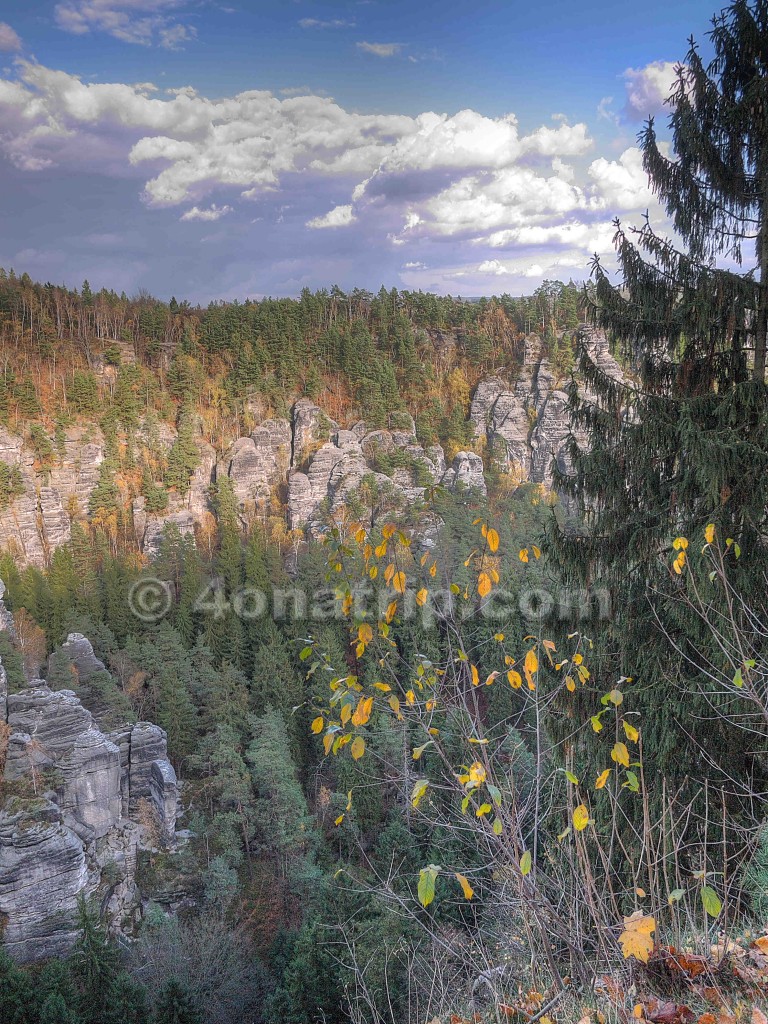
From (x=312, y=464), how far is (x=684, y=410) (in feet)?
101

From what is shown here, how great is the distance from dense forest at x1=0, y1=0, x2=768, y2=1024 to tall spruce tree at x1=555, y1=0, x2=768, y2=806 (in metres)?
0.02

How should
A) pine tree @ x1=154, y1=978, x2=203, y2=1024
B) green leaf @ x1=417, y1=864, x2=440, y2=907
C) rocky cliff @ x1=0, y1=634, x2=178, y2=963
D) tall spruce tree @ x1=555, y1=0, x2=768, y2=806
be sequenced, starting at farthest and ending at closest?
rocky cliff @ x1=0, y1=634, x2=178, y2=963 < pine tree @ x1=154, y1=978, x2=203, y2=1024 < tall spruce tree @ x1=555, y1=0, x2=768, y2=806 < green leaf @ x1=417, y1=864, x2=440, y2=907

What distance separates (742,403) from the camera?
15.3 ft

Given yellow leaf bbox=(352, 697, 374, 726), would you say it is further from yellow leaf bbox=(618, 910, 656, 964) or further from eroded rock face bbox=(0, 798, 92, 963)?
eroded rock face bbox=(0, 798, 92, 963)

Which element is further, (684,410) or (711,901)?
(684,410)

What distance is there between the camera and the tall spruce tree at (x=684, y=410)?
4586 mm

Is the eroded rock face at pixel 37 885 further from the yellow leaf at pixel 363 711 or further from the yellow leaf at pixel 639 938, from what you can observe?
the yellow leaf at pixel 639 938

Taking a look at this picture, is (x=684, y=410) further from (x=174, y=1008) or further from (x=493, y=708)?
(x=493, y=708)

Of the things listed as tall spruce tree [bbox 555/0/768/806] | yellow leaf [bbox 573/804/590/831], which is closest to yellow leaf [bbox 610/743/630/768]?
yellow leaf [bbox 573/804/590/831]

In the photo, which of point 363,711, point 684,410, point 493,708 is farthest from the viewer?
point 493,708

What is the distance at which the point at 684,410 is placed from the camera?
4668 mm

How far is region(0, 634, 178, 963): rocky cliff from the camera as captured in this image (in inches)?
442

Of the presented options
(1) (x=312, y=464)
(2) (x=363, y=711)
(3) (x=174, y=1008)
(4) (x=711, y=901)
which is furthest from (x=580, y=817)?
(1) (x=312, y=464)

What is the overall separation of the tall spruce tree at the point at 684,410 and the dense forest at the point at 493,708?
0.08ft
